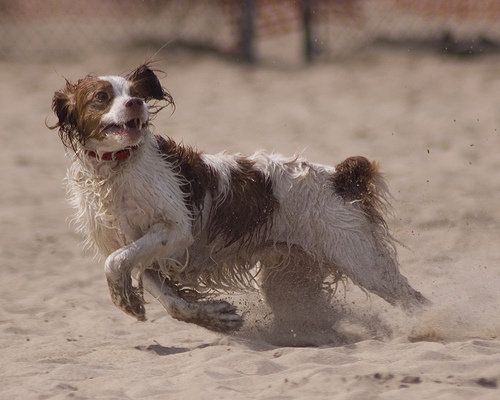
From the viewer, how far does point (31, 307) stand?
249 inches

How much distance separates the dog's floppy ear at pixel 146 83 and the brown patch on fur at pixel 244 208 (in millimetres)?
563

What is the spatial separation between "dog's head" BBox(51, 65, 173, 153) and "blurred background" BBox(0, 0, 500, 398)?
1.06m

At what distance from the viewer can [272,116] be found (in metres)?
11.6

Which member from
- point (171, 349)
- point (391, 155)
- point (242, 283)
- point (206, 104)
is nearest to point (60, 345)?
point (171, 349)

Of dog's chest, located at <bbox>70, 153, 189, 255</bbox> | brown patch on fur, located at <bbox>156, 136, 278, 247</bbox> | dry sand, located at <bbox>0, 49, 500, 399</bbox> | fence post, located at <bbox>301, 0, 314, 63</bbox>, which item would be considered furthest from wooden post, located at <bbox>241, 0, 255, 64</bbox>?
dog's chest, located at <bbox>70, 153, 189, 255</bbox>

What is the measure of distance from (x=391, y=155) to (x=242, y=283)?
4.12 meters

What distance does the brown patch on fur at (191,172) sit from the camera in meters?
5.60

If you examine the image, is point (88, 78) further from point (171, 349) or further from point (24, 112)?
point (24, 112)

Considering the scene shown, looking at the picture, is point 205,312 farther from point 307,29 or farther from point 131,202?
point 307,29

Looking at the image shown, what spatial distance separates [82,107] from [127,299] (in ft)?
3.24

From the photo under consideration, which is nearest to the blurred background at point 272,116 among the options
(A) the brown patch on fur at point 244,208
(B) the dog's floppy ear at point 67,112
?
(A) the brown patch on fur at point 244,208

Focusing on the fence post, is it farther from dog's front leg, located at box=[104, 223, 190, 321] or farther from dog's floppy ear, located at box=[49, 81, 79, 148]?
dog's front leg, located at box=[104, 223, 190, 321]

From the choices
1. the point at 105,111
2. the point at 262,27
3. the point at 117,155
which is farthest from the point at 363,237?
the point at 262,27

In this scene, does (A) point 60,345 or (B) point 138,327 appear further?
(B) point 138,327
